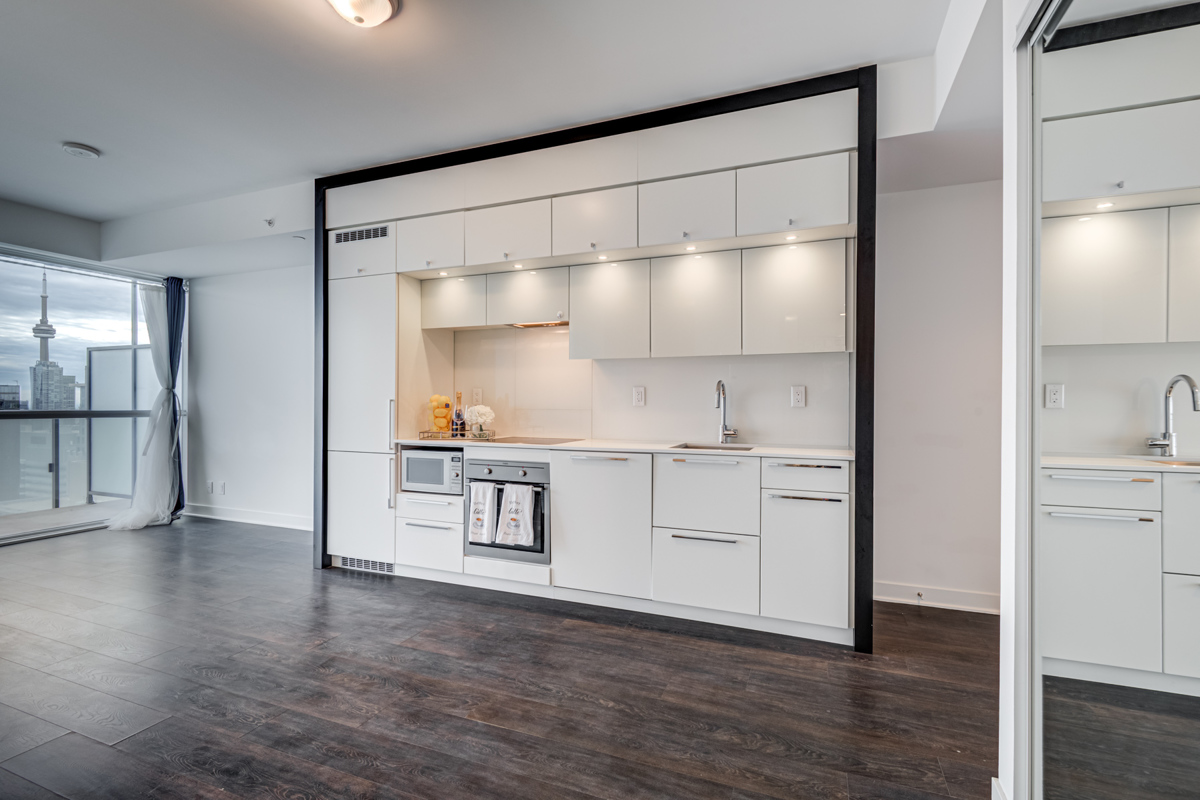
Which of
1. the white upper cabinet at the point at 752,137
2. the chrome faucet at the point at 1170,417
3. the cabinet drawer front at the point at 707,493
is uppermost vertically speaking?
the white upper cabinet at the point at 752,137

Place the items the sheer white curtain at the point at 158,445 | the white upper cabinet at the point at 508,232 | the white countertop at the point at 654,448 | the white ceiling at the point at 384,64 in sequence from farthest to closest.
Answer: the sheer white curtain at the point at 158,445
the white upper cabinet at the point at 508,232
the white countertop at the point at 654,448
the white ceiling at the point at 384,64

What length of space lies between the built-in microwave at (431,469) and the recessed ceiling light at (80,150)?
9.58ft

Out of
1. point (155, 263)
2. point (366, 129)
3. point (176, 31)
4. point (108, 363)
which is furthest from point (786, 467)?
point (108, 363)

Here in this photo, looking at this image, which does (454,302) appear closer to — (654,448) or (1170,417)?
(654,448)

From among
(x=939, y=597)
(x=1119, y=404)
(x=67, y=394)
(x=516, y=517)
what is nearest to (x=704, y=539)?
(x=516, y=517)

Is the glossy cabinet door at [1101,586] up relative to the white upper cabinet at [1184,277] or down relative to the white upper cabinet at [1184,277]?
down

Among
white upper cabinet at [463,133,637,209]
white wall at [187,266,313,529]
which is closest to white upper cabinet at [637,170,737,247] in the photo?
white upper cabinet at [463,133,637,209]

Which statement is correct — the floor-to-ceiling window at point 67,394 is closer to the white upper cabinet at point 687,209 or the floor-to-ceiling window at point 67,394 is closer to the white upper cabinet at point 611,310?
the white upper cabinet at point 611,310

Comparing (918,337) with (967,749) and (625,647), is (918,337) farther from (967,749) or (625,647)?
(625,647)

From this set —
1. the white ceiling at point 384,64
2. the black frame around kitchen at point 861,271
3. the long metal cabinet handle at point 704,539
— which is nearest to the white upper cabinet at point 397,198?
the white ceiling at point 384,64

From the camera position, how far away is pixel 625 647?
2822mm

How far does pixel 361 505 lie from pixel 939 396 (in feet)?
13.0

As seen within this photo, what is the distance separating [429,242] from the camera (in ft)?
12.7

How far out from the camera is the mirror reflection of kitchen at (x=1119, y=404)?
100 centimetres
